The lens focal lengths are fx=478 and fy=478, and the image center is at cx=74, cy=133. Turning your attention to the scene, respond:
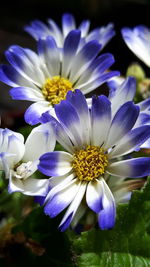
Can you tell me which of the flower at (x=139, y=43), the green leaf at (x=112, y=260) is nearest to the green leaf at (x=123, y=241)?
the green leaf at (x=112, y=260)

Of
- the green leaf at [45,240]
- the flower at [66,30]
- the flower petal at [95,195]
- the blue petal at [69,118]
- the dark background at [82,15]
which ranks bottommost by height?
the green leaf at [45,240]

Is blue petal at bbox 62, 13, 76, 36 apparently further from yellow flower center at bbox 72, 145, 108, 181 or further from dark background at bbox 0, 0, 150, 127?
dark background at bbox 0, 0, 150, 127

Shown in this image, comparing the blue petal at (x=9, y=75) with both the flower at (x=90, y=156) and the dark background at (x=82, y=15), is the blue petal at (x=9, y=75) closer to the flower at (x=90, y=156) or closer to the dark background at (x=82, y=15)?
the flower at (x=90, y=156)

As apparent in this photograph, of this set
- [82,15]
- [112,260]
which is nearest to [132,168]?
[112,260]

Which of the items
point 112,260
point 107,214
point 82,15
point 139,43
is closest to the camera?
point 107,214

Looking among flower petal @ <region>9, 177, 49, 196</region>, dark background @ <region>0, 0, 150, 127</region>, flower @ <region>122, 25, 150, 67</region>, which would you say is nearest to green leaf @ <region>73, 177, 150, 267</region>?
flower petal @ <region>9, 177, 49, 196</region>

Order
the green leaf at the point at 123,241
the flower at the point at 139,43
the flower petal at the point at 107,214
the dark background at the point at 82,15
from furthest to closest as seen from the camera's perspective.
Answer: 1. the dark background at the point at 82,15
2. the flower at the point at 139,43
3. the green leaf at the point at 123,241
4. the flower petal at the point at 107,214

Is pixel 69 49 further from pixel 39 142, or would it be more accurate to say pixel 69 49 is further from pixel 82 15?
pixel 82 15

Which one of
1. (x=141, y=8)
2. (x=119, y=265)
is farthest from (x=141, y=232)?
(x=141, y=8)

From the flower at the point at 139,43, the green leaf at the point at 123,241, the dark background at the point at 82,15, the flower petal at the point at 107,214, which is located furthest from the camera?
the dark background at the point at 82,15
